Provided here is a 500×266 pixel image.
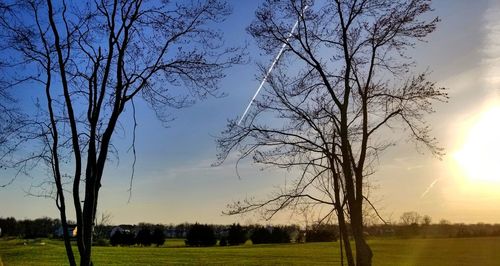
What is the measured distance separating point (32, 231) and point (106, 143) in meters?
136

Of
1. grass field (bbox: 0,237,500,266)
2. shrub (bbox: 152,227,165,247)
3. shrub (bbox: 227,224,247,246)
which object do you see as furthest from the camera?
shrub (bbox: 152,227,165,247)

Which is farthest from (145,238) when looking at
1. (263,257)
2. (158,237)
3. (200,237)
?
(263,257)

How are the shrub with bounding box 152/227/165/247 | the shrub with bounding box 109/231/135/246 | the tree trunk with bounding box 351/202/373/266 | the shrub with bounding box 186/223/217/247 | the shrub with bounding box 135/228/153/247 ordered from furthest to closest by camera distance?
the shrub with bounding box 109/231/135/246, the shrub with bounding box 152/227/165/247, the shrub with bounding box 135/228/153/247, the shrub with bounding box 186/223/217/247, the tree trunk with bounding box 351/202/373/266

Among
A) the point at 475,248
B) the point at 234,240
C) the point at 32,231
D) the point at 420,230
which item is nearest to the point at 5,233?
the point at 32,231

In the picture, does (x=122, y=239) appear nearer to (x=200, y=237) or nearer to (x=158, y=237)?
(x=158, y=237)

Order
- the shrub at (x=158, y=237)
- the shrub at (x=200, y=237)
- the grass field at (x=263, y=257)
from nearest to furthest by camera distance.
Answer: the grass field at (x=263, y=257), the shrub at (x=200, y=237), the shrub at (x=158, y=237)

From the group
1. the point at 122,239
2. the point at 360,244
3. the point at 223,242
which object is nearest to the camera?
the point at 360,244

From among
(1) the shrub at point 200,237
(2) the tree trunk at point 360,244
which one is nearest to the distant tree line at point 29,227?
(1) the shrub at point 200,237

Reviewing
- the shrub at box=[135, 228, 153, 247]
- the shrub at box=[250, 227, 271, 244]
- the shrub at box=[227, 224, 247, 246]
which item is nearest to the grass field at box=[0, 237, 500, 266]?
the shrub at box=[227, 224, 247, 246]

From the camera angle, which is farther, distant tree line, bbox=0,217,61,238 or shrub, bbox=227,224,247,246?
distant tree line, bbox=0,217,61,238

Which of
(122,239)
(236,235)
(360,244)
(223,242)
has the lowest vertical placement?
(360,244)

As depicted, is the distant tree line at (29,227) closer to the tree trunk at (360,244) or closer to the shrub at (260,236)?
the shrub at (260,236)

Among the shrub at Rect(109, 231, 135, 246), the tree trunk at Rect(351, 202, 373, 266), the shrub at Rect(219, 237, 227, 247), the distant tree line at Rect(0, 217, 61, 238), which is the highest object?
the distant tree line at Rect(0, 217, 61, 238)

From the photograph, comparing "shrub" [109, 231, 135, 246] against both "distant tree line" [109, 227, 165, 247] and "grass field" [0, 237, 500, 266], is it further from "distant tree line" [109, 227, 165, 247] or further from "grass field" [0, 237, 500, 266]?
"grass field" [0, 237, 500, 266]
